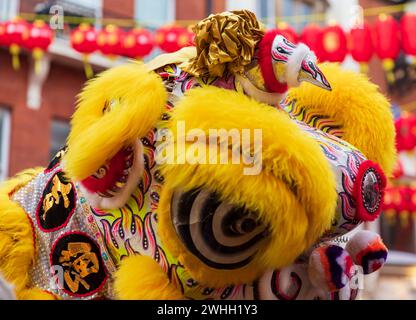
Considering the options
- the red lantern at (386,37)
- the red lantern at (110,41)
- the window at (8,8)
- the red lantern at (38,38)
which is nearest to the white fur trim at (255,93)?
the red lantern at (386,37)

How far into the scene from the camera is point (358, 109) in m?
1.56

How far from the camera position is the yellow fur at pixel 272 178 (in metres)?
1.18

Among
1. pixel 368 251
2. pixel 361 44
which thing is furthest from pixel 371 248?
pixel 361 44

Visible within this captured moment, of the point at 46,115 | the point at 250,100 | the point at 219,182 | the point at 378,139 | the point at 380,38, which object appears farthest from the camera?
the point at 46,115

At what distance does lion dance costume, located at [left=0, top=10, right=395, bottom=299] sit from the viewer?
1197mm

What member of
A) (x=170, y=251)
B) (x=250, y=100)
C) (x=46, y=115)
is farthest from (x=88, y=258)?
(x=46, y=115)

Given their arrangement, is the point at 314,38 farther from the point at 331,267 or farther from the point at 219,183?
the point at 219,183

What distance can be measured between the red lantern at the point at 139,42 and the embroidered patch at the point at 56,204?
12.9ft

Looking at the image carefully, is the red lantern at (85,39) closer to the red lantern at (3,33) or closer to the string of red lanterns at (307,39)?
the string of red lanterns at (307,39)

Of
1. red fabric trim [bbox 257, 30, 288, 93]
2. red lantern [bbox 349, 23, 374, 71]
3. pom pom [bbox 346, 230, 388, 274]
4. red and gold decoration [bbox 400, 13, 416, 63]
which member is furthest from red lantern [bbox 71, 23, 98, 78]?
pom pom [bbox 346, 230, 388, 274]

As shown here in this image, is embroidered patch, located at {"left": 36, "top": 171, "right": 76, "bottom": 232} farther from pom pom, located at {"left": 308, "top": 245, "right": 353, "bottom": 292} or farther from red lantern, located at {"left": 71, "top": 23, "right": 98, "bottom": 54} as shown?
red lantern, located at {"left": 71, "top": 23, "right": 98, "bottom": 54}
